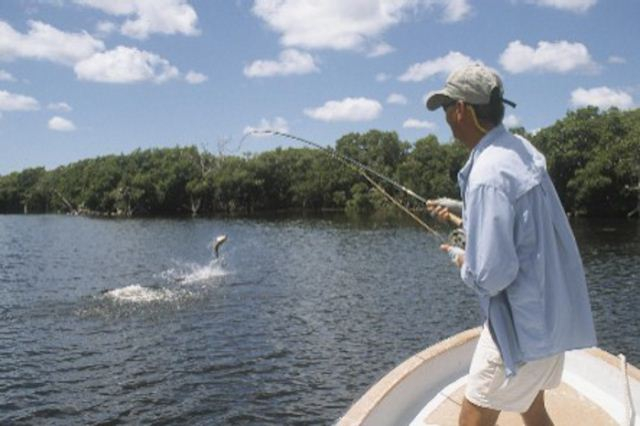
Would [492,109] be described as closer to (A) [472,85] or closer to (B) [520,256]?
(A) [472,85]

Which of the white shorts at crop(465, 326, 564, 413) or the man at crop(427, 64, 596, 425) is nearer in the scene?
the man at crop(427, 64, 596, 425)

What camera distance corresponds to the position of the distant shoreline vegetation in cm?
7588

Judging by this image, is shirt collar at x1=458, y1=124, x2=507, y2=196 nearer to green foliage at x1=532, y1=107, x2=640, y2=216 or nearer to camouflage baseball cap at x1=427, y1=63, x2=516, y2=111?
camouflage baseball cap at x1=427, y1=63, x2=516, y2=111

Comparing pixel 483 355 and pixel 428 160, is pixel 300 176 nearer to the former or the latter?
pixel 428 160

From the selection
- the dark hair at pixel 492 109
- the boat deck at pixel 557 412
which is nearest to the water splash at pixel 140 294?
the boat deck at pixel 557 412

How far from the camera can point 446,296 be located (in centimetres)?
2377

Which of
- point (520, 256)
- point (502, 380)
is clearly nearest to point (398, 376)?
point (502, 380)

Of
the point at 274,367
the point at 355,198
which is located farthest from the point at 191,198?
the point at 274,367

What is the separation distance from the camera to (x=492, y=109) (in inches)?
142

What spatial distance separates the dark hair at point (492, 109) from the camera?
3.59 m

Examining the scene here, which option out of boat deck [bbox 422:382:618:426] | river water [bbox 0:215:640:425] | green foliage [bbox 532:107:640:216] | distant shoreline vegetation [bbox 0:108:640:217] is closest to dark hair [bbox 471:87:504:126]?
boat deck [bbox 422:382:618:426]

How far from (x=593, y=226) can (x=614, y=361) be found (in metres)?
55.0

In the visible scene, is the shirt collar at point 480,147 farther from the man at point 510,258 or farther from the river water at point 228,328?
the river water at point 228,328

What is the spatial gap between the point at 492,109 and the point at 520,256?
850 mm
